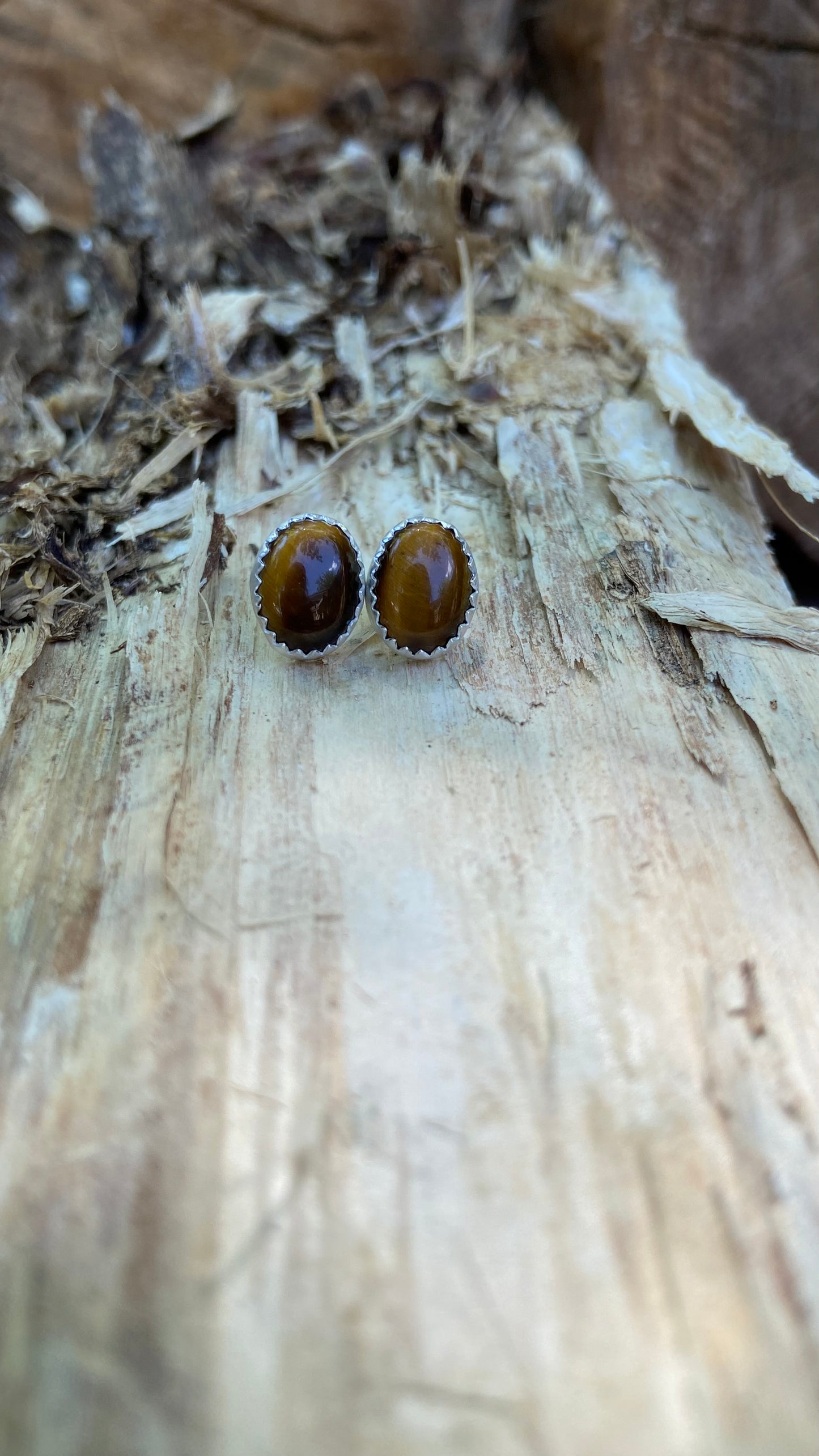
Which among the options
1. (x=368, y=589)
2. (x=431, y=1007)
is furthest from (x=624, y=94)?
(x=431, y=1007)

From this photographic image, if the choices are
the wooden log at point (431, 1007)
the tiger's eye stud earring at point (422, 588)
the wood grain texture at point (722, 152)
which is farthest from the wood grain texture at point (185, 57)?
the tiger's eye stud earring at point (422, 588)

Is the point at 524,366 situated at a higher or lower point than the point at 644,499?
higher

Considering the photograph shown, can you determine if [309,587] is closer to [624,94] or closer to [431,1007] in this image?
[431,1007]

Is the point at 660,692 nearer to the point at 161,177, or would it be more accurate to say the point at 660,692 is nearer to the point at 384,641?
the point at 384,641

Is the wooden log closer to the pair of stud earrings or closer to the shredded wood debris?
the pair of stud earrings

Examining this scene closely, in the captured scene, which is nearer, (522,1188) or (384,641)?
(522,1188)

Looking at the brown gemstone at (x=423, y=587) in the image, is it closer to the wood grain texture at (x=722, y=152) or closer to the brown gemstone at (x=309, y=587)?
the brown gemstone at (x=309, y=587)

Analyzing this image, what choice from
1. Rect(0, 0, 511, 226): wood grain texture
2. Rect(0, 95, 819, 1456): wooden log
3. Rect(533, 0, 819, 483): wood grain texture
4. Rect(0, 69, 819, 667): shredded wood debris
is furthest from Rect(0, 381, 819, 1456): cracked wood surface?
Rect(0, 0, 511, 226): wood grain texture

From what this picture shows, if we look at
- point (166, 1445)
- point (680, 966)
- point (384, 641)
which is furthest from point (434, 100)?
point (166, 1445)
